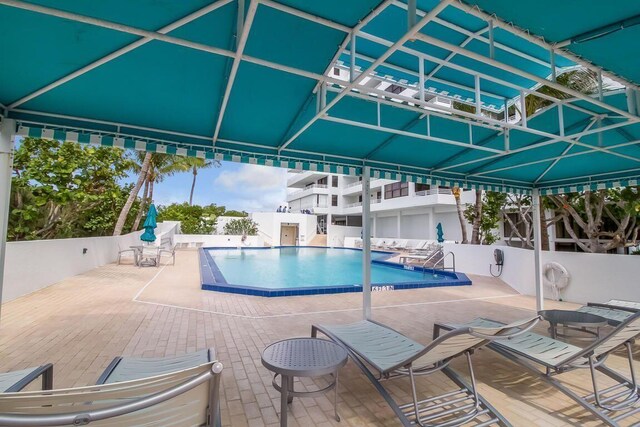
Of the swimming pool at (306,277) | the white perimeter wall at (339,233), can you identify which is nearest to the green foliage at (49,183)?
the swimming pool at (306,277)

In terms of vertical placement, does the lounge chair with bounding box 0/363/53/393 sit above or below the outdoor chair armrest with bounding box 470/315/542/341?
below

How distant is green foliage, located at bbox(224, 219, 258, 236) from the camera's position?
23.7 metres

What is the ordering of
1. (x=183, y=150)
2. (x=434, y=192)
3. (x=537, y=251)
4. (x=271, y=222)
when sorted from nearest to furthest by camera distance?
(x=183, y=150)
(x=537, y=251)
(x=434, y=192)
(x=271, y=222)

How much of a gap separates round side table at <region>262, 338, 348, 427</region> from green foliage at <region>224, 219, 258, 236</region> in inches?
853

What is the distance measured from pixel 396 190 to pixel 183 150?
25333 millimetres

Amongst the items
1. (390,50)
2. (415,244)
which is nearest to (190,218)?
(415,244)

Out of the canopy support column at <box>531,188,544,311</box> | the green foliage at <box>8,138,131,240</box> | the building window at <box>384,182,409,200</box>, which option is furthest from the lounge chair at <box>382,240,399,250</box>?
the green foliage at <box>8,138,131,240</box>

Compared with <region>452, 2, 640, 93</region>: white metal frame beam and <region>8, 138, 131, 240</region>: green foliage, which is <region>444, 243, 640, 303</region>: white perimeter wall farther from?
<region>8, 138, 131, 240</region>: green foliage

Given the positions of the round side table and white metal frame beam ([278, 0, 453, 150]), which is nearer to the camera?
white metal frame beam ([278, 0, 453, 150])

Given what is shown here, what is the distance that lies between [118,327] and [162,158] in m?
13.0

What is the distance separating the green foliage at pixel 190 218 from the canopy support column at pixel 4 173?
2048 cm

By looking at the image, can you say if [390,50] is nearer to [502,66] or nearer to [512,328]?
[502,66]

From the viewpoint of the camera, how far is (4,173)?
278cm

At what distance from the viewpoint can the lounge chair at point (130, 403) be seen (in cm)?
110
